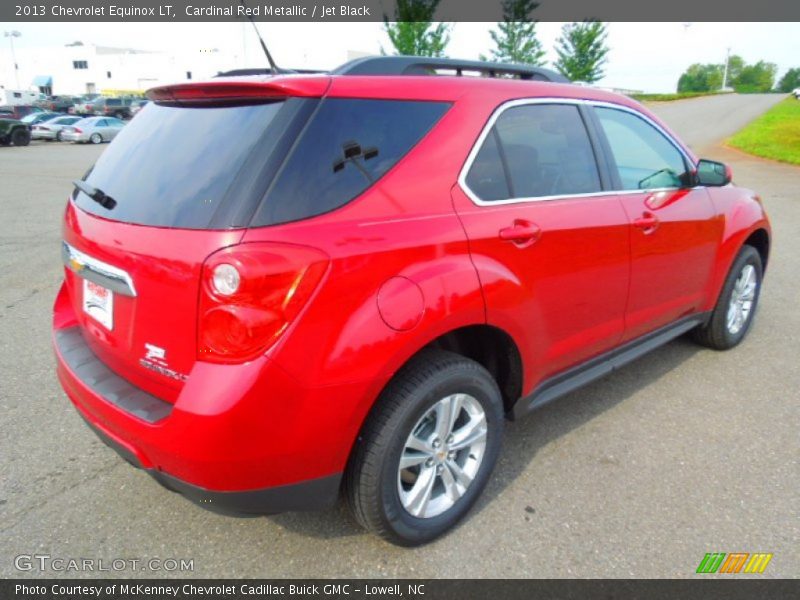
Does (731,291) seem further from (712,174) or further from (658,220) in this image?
(658,220)

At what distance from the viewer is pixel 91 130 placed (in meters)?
28.9

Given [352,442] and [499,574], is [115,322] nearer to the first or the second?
[352,442]

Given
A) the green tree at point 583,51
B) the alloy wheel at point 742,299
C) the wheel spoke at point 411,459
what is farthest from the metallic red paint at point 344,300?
the green tree at point 583,51

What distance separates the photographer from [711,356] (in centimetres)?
423

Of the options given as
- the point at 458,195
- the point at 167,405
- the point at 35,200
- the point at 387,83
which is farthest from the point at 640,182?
the point at 35,200

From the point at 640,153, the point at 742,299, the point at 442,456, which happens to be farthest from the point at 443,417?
the point at 742,299

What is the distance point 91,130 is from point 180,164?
1235 inches

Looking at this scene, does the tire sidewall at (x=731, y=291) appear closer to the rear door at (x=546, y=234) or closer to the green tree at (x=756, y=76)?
the rear door at (x=546, y=234)

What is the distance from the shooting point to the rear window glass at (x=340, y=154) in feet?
6.29

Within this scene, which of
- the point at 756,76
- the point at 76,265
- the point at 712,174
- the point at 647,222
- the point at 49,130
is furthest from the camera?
the point at 756,76

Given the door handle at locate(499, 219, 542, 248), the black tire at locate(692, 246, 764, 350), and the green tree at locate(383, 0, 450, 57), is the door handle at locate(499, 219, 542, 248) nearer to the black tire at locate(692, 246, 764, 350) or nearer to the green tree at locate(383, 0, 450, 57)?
the black tire at locate(692, 246, 764, 350)

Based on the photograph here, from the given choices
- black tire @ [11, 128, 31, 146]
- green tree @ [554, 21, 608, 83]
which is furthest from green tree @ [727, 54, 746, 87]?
black tire @ [11, 128, 31, 146]

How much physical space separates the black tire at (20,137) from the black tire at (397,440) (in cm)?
3005

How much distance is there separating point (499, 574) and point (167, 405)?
1.39 m
